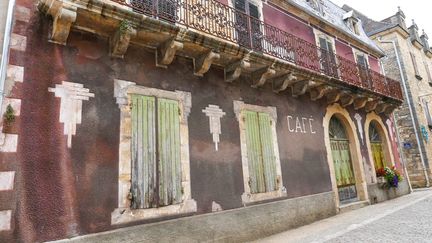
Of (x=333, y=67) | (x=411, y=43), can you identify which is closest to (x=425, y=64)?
(x=411, y=43)

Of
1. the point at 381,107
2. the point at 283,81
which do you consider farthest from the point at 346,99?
the point at 283,81

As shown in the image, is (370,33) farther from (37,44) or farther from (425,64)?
(37,44)

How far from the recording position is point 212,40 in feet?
19.6

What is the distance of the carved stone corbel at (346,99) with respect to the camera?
10.1 m

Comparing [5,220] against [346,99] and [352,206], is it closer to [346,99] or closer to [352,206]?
[352,206]

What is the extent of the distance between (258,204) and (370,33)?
15900 mm

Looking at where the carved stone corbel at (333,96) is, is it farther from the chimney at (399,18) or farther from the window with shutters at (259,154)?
the chimney at (399,18)

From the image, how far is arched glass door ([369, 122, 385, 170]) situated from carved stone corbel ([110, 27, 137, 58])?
11046mm

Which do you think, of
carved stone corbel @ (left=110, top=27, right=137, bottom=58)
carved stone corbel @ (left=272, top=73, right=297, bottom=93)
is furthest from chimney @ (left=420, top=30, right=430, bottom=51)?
carved stone corbel @ (left=110, top=27, right=137, bottom=58)

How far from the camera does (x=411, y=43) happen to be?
59.1ft

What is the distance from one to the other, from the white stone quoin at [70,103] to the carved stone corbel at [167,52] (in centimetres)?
174

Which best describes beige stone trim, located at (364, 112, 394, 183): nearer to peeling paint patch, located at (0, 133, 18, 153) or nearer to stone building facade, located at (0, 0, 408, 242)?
stone building facade, located at (0, 0, 408, 242)

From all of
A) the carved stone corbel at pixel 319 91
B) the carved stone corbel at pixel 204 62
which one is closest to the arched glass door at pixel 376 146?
the carved stone corbel at pixel 319 91

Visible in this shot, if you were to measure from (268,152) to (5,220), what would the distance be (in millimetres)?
5556
